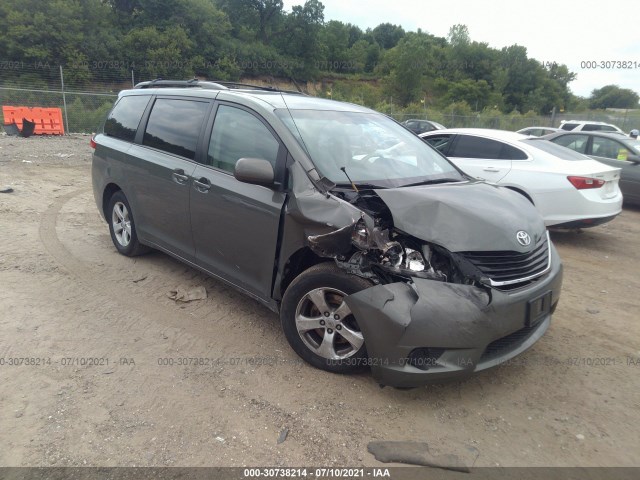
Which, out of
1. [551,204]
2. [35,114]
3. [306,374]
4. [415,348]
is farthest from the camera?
[35,114]

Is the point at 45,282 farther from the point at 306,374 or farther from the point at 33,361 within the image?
the point at 306,374

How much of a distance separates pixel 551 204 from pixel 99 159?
601cm

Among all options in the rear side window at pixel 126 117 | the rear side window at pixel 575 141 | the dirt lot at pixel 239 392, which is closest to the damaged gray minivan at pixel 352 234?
the dirt lot at pixel 239 392

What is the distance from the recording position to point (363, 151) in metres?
3.63

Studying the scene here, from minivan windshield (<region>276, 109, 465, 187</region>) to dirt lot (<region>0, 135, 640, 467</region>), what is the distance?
4.80 ft

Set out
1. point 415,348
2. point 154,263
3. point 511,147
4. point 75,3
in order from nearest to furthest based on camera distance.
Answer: point 415,348 → point 154,263 → point 511,147 → point 75,3

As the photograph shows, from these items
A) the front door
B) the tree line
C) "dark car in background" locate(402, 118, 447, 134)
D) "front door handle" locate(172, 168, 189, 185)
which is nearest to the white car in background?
the front door

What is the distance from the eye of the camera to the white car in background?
6.17 meters

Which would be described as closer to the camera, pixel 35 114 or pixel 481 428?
pixel 481 428

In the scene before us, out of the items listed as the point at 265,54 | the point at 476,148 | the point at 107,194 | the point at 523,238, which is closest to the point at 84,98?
the point at 107,194

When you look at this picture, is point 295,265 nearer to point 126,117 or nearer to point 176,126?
point 176,126

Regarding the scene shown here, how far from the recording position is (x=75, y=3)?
39.6 m

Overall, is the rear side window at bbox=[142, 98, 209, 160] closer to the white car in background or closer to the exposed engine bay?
the exposed engine bay

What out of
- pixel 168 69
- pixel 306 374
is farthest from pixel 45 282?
pixel 168 69
